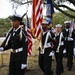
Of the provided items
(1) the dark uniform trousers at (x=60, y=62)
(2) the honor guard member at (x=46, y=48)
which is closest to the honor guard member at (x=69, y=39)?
(1) the dark uniform trousers at (x=60, y=62)

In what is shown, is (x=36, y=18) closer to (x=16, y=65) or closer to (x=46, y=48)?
(x=46, y=48)

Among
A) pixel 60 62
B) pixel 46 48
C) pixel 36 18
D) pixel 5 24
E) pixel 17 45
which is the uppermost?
pixel 36 18

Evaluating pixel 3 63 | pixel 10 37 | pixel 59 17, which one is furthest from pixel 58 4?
pixel 59 17

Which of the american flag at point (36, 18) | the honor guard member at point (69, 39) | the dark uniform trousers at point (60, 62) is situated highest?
the american flag at point (36, 18)

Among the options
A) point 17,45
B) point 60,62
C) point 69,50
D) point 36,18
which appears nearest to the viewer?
point 17,45

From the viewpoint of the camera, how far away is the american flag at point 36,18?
10497 mm

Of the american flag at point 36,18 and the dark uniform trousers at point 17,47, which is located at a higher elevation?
the american flag at point 36,18

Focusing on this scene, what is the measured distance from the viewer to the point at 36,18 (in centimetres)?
1092

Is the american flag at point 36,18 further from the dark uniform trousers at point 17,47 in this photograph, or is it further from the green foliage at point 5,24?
the green foliage at point 5,24

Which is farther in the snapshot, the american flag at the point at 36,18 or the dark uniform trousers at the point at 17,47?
the american flag at the point at 36,18

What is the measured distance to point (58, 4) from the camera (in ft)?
72.1

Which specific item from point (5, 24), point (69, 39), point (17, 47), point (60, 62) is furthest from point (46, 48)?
point (5, 24)

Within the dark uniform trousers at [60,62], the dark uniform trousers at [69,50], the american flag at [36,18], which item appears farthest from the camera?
the dark uniform trousers at [69,50]

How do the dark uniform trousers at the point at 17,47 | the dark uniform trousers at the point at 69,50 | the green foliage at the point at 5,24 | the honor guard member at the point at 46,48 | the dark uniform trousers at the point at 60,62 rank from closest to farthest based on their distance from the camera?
the dark uniform trousers at the point at 17,47 → the honor guard member at the point at 46,48 → the dark uniform trousers at the point at 60,62 → the dark uniform trousers at the point at 69,50 → the green foliage at the point at 5,24
